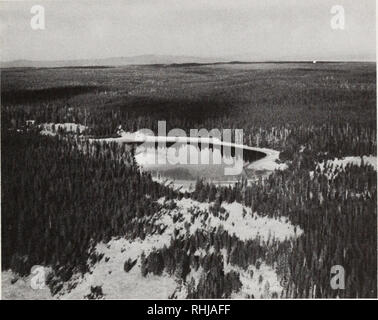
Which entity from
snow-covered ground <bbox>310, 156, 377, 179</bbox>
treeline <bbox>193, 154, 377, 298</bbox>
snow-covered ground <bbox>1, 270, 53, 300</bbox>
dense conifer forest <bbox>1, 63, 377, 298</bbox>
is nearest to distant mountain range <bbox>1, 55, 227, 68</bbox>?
dense conifer forest <bbox>1, 63, 377, 298</bbox>

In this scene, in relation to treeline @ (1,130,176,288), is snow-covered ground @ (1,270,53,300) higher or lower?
lower

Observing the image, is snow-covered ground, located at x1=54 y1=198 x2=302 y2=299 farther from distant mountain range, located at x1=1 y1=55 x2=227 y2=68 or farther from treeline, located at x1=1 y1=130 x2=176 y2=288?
distant mountain range, located at x1=1 y1=55 x2=227 y2=68

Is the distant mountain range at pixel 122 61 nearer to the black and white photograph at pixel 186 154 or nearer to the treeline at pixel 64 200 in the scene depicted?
the black and white photograph at pixel 186 154

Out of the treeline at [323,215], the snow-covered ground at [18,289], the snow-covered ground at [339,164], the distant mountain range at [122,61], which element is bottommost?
the snow-covered ground at [18,289]

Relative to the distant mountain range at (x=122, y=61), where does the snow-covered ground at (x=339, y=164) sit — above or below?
below

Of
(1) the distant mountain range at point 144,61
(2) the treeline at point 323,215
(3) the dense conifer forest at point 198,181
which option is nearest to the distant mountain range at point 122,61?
(1) the distant mountain range at point 144,61

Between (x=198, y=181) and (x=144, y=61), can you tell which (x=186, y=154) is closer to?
(x=198, y=181)

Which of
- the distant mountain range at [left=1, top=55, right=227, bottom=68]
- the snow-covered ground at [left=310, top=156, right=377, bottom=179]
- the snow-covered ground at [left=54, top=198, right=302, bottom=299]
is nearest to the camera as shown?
the snow-covered ground at [left=54, top=198, right=302, bottom=299]

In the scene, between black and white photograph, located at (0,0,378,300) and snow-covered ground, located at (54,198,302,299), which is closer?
snow-covered ground, located at (54,198,302,299)
